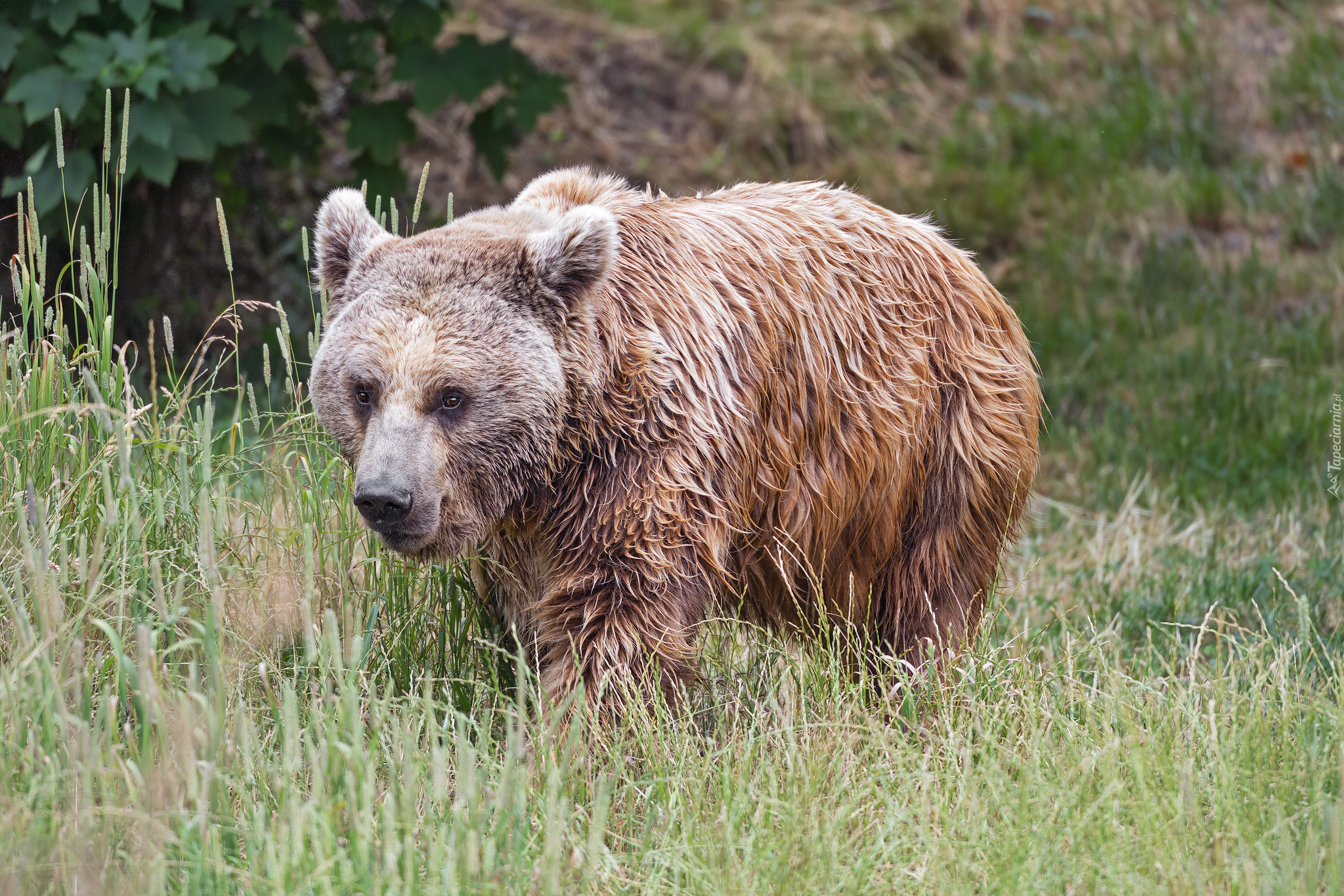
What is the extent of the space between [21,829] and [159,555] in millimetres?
1012

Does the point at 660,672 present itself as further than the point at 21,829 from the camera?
Yes

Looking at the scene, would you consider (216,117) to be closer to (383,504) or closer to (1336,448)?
(383,504)

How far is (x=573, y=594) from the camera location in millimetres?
3596

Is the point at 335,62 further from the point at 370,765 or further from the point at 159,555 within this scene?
the point at 370,765

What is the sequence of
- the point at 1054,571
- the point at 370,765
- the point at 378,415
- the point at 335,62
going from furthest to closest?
the point at 335,62 < the point at 1054,571 < the point at 378,415 < the point at 370,765

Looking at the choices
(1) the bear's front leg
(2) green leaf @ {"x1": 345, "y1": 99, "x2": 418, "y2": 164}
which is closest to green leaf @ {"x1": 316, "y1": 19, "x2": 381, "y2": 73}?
(2) green leaf @ {"x1": 345, "y1": 99, "x2": 418, "y2": 164}

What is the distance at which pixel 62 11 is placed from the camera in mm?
5699

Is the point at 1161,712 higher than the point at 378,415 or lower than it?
lower

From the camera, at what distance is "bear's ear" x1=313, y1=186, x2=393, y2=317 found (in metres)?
3.74

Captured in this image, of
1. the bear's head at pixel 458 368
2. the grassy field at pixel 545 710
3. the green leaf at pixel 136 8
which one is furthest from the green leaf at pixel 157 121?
the bear's head at pixel 458 368

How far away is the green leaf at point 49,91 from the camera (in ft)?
18.5

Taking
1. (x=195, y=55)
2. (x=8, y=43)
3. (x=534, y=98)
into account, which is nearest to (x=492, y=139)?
(x=534, y=98)

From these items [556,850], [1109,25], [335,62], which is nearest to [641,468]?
[556,850]

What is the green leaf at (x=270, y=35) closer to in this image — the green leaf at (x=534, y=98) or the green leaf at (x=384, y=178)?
the green leaf at (x=384, y=178)
